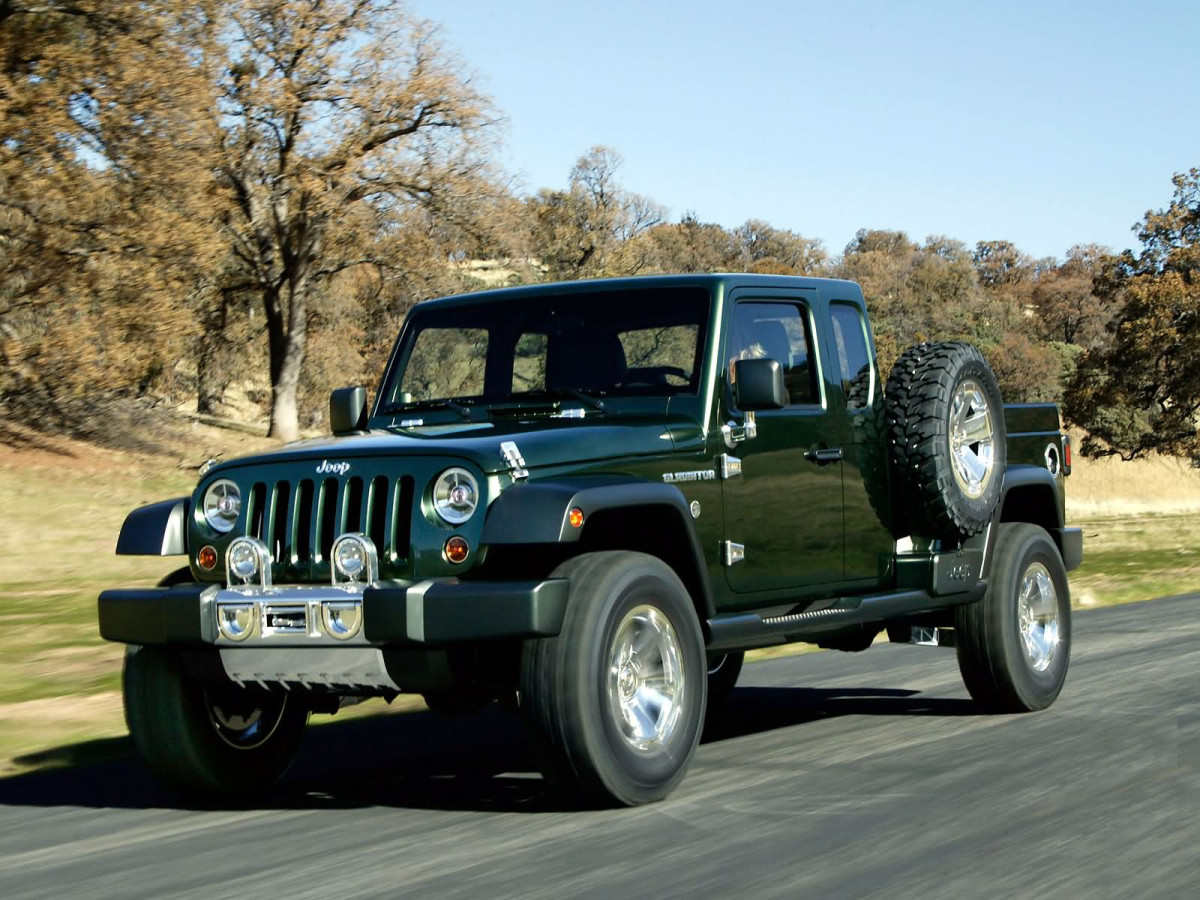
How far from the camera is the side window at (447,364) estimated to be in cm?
780

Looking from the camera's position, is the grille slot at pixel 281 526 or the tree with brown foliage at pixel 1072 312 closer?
the grille slot at pixel 281 526

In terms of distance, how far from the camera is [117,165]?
30.5 metres

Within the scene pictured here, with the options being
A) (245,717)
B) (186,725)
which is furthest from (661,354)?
(186,725)

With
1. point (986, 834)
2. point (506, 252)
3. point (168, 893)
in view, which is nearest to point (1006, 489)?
point (986, 834)

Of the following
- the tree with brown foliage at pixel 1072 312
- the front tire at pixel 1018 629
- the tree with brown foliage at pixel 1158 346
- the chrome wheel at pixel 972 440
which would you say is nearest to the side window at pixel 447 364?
the chrome wheel at pixel 972 440

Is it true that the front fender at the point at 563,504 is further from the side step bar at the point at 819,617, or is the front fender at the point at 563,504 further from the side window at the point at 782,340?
the side window at the point at 782,340

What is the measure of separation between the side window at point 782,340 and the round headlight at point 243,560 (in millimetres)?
2294

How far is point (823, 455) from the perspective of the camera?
775cm

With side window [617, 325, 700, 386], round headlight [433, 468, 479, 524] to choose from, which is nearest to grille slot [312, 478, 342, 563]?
round headlight [433, 468, 479, 524]

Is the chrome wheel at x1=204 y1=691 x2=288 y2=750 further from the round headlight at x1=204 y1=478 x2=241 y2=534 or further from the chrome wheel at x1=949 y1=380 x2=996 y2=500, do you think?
the chrome wheel at x1=949 y1=380 x2=996 y2=500

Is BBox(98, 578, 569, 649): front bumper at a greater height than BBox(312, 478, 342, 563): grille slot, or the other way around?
BBox(312, 478, 342, 563): grille slot

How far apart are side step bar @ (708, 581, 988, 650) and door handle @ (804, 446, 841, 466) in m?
0.65

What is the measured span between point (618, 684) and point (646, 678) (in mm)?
237

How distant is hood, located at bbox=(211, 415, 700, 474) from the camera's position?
6297 millimetres
